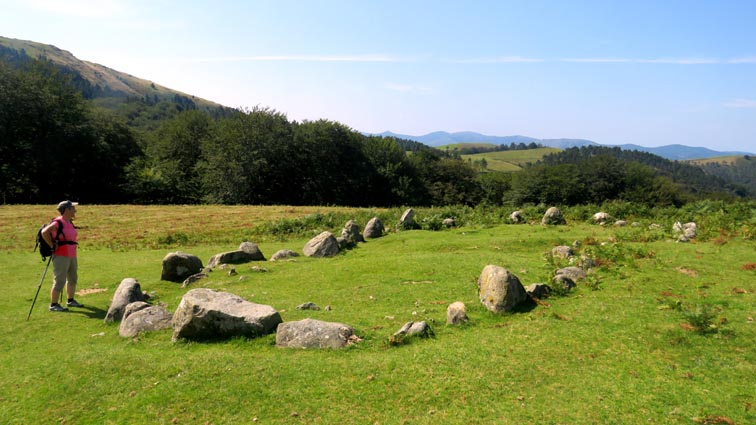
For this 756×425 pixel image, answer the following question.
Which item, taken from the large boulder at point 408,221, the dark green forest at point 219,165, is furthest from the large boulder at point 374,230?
the dark green forest at point 219,165

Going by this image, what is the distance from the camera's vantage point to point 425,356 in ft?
28.2

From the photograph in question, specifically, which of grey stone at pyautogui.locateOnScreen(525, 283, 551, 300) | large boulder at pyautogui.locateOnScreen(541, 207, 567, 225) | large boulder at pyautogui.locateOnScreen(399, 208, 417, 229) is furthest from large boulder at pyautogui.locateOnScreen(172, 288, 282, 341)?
→ large boulder at pyautogui.locateOnScreen(541, 207, 567, 225)

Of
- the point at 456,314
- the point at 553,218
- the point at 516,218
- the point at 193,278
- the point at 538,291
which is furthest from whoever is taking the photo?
the point at 516,218

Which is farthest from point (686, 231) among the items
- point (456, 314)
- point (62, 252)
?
point (62, 252)

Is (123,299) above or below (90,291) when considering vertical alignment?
above

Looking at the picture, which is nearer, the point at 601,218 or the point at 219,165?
the point at 601,218

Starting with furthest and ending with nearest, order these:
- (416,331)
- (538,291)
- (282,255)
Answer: (282,255) < (538,291) < (416,331)

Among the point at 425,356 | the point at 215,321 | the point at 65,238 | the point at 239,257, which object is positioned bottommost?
the point at 239,257

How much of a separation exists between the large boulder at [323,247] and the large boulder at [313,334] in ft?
30.3

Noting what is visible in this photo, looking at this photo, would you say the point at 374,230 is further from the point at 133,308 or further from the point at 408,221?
the point at 133,308

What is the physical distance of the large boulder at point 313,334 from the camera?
933cm

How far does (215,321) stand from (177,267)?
6663 millimetres

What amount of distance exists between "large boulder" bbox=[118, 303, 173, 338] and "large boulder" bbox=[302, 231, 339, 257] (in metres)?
8.47

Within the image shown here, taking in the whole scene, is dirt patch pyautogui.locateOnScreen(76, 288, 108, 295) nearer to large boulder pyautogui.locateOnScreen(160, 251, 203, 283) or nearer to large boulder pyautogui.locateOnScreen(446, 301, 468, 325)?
large boulder pyautogui.locateOnScreen(160, 251, 203, 283)
